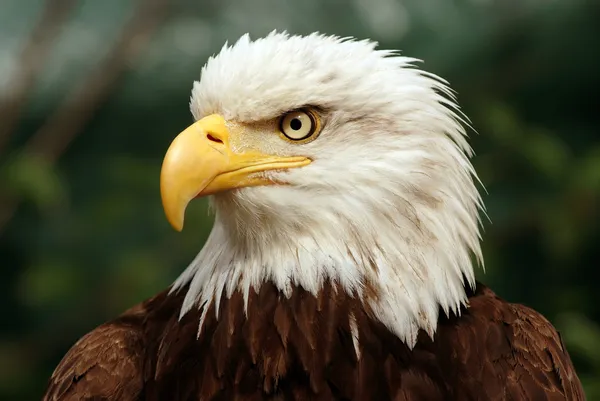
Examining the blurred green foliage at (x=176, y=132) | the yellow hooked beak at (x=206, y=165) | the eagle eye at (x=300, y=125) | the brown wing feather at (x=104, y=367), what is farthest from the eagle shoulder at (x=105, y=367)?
the blurred green foliage at (x=176, y=132)

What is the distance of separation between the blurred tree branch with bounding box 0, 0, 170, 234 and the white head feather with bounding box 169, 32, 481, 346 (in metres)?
2.92

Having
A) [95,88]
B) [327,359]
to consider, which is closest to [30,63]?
[95,88]

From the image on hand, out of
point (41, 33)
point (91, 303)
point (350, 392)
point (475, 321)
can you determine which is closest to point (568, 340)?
point (475, 321)

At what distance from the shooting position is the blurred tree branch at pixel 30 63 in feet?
14.1

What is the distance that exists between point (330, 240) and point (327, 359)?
0.73 feet

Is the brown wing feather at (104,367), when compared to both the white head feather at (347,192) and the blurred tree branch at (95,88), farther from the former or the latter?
the blurred tree branch at (95,88)

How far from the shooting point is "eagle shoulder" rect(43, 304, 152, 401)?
1.68 metres

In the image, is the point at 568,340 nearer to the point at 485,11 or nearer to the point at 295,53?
the point at 485,11

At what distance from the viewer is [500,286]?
163 inches

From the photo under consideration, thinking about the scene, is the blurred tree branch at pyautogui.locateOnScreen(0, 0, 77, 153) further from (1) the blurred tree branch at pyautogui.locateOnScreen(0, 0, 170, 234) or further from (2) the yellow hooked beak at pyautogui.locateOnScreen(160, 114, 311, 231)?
(2) the yellow hooked beak at pyautogui.locateOnScreen(160, 114, 311, 231)

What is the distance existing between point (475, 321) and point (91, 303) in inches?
115

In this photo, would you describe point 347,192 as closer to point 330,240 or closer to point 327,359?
point 330,240

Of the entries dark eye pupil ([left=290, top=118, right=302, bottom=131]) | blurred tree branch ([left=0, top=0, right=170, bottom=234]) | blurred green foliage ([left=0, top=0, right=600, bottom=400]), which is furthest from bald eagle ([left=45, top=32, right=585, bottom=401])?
blurred tree branch ([left=0, top=0, right=170, bottom=234])

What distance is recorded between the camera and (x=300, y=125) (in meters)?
1.56
